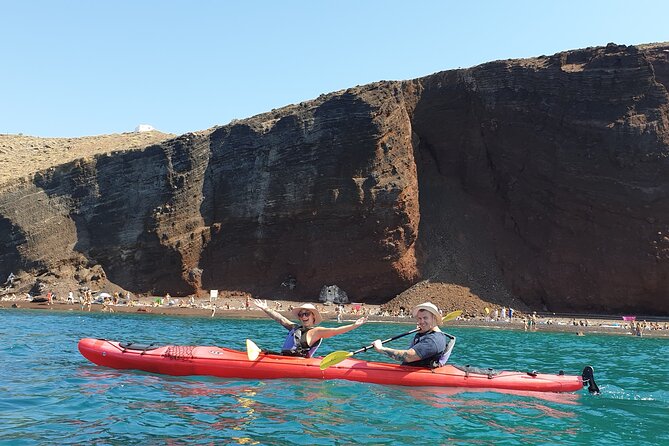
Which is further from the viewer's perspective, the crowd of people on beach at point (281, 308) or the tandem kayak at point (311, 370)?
the crowd of people on beach at point (281, 308)

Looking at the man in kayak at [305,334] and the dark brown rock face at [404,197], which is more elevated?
the dark brown rock face at [404,197]

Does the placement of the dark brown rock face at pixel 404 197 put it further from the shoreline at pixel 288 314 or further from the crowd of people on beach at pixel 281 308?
the shoreline at pixel 288 314

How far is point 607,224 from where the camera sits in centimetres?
3919

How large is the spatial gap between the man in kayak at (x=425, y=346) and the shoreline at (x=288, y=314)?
2025 cm

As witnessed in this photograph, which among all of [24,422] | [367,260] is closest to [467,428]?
[24,422]

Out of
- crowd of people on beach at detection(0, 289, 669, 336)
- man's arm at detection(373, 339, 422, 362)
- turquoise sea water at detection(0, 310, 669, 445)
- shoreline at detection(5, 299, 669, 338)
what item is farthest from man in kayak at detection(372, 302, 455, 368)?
crowd of people on beach at detection(0, 289, 669, 336)

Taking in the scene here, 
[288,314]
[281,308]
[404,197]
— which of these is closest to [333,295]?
[281,308]

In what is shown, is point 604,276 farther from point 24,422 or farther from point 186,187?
point 24,422

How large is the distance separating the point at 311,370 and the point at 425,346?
2.30 m

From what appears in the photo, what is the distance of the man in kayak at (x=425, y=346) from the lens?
1078cm

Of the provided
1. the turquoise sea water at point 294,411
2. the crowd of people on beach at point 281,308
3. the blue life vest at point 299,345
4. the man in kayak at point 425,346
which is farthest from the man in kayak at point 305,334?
the crowd of people on beach at point 281,308

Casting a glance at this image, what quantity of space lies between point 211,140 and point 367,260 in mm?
17361

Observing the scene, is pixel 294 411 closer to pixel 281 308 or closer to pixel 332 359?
pixel 332 359

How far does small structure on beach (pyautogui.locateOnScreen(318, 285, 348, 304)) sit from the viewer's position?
4150 centimetres
